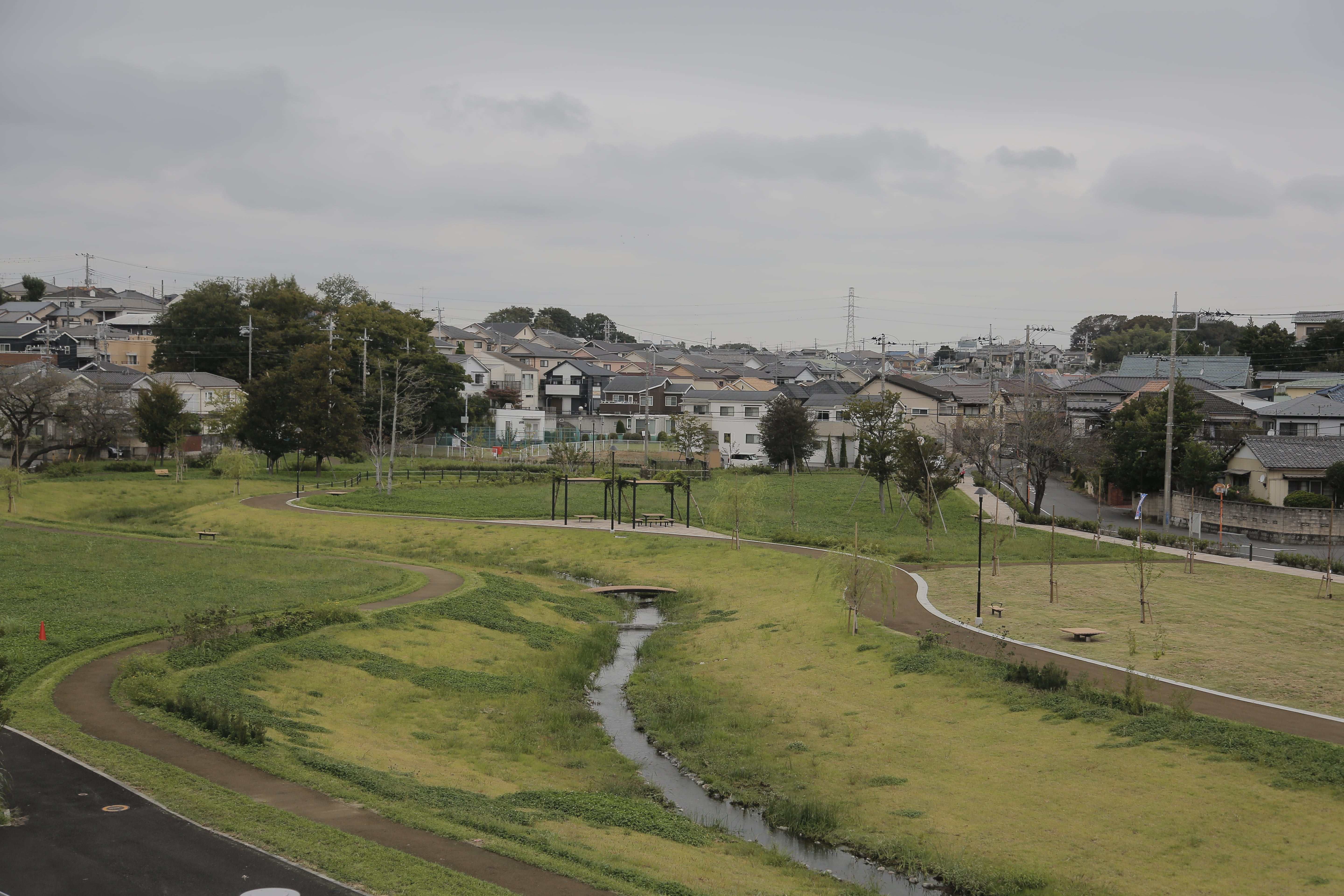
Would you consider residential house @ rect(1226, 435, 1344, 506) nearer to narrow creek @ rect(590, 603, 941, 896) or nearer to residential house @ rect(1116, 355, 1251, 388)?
residential house @ rect(1116, 355, 1251, 388)

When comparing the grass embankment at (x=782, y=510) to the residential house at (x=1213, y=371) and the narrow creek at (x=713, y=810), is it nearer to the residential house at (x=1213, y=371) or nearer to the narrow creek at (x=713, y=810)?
Result: the narrow creek at (x=713, y=810)

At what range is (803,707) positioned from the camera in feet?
67.4

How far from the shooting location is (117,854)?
10.7 metres

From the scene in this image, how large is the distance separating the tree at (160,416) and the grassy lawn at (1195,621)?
46.4 m

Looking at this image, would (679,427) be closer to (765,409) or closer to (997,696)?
(765,409)

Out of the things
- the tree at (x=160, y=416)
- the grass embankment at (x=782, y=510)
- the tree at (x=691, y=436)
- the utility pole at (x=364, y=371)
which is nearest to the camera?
the grass embankment at (x=782, y=510)

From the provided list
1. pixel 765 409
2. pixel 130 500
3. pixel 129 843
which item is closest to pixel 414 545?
pixel 130 500

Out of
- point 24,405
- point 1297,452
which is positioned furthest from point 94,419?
point 1297,452

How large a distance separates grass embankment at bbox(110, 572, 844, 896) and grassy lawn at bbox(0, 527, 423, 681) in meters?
2.56

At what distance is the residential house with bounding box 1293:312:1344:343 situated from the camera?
89125 millimetres

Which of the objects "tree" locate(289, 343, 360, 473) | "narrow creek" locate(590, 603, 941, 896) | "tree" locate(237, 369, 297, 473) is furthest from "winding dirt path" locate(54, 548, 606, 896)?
"tree" locate(237, 369, 297, 473)

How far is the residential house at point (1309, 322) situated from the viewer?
89125mm

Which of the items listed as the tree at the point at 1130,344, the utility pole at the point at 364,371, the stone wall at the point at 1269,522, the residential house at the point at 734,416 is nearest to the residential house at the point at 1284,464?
the stone wall at the point at 1269,522

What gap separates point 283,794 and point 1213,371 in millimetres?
82692
